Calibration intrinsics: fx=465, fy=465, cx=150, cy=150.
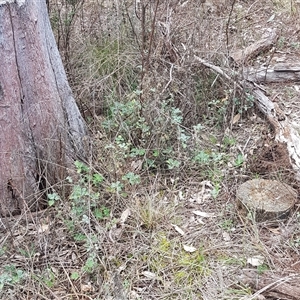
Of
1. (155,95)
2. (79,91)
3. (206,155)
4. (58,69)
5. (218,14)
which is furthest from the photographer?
(218,14)

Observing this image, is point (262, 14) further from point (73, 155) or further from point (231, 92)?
point (73, 155)

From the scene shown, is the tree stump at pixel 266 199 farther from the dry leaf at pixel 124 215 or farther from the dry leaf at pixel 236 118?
the dry leaf at pixel 236 118

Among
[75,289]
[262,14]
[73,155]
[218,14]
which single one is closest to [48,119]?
[73,155]

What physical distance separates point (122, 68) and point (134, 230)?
5.43 feet

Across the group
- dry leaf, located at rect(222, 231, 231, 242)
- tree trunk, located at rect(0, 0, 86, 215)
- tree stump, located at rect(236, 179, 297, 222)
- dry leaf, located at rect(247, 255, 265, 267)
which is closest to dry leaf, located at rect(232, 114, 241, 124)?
tree stump, located at rect(236, 179, 297, 222)

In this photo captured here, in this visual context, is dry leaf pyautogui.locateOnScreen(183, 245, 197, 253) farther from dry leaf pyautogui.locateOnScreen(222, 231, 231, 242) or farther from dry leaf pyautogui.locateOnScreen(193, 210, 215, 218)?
dry leaf pyautogui.locateOnScreen(193, 210, 215, 218)

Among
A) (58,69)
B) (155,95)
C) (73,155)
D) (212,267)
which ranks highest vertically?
(58,69)

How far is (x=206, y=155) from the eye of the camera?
3.09 metres

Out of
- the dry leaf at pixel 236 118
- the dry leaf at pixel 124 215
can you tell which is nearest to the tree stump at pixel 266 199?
the dry leaf at pixel 124 215

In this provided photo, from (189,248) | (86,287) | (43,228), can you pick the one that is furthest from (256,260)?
(43,228)

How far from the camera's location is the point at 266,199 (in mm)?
2725

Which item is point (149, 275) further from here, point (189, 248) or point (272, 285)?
point (272, 285)

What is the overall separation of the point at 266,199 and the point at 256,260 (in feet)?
1.44

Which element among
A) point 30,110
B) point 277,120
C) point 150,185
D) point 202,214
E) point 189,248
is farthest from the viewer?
point 277,120
